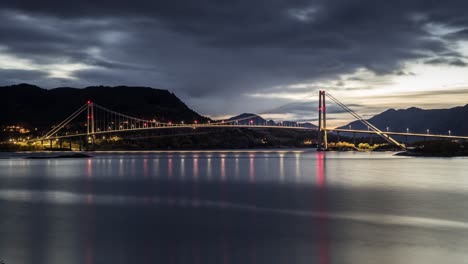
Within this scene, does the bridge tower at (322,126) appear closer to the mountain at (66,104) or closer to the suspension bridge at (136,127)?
the suspension bridge at (136,127)

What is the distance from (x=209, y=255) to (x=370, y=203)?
29.5 feet

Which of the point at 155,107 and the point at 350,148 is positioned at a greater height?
the point at 155,107

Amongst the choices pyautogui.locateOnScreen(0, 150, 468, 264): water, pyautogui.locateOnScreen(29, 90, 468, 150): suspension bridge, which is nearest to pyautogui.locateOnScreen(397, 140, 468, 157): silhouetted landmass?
pyautogui.locateOnScreen(29, 90, 468, 150): suspension bridge

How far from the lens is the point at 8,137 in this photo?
102 m

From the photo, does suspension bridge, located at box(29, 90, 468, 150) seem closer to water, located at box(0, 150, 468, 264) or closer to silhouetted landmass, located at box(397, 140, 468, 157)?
silhouetted landmass, located at box(397, 140, 468, 157)

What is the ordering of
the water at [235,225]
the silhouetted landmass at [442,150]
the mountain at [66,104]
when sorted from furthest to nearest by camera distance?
the mountain at [66,104]
the silhouetted landmass at [442,150]
the water at [235,225]

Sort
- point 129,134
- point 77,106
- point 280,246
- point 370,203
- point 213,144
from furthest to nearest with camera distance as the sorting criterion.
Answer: point 77,106, point 213,144, point 129,134, point 370,203, point 280,246

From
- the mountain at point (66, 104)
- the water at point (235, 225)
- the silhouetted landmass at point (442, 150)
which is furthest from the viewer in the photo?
the mountain at point (66, 104)

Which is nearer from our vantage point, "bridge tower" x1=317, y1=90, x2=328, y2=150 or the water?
the water

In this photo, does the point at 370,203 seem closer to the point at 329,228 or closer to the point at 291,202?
the point at 291,202

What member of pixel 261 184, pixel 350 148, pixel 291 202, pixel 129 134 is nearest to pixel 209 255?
pixel 291 202

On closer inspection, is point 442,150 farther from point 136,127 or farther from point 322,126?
point 136,127

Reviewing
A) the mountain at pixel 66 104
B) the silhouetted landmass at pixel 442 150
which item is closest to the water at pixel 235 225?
the silhouetted landmass at pixel 442 150

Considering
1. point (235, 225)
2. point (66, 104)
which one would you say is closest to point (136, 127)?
point (66, 104)
